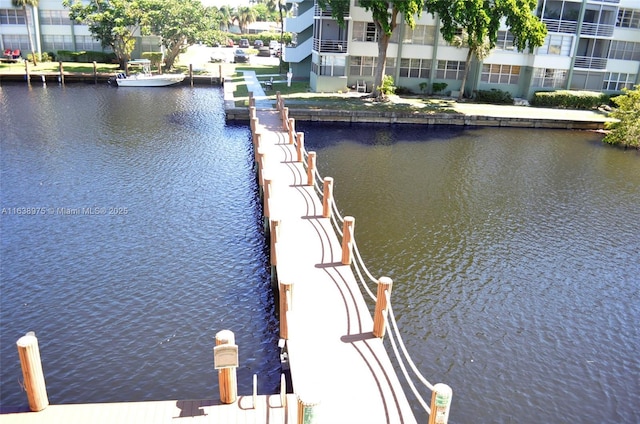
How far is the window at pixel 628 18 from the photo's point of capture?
5141cm

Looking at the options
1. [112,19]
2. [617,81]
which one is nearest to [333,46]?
[112,19]

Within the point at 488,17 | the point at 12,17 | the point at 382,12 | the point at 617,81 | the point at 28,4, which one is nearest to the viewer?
the point at 488,17

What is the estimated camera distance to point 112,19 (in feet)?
186

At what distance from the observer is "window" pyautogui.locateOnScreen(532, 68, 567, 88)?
51375mm

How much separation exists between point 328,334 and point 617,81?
5191 cm

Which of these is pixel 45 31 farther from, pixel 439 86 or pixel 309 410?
pixel 309 410

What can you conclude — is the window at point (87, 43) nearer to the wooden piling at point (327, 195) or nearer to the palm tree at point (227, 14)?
the wooden piling at point (327, 195)

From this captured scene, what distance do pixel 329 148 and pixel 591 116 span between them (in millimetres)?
26611

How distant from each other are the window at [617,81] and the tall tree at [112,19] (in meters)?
47.9

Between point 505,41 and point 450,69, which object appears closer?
point 505,41

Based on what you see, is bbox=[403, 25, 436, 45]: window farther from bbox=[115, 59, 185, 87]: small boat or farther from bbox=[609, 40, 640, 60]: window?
bbox=[115, 59, 185, 87]: small boat

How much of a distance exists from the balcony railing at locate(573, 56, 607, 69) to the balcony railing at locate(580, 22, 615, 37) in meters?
2.21

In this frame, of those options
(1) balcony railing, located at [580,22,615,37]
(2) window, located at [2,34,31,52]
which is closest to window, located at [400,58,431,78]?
(1) balcony railing, located at [580,22,615,37]

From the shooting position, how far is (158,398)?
1266 centimetres
